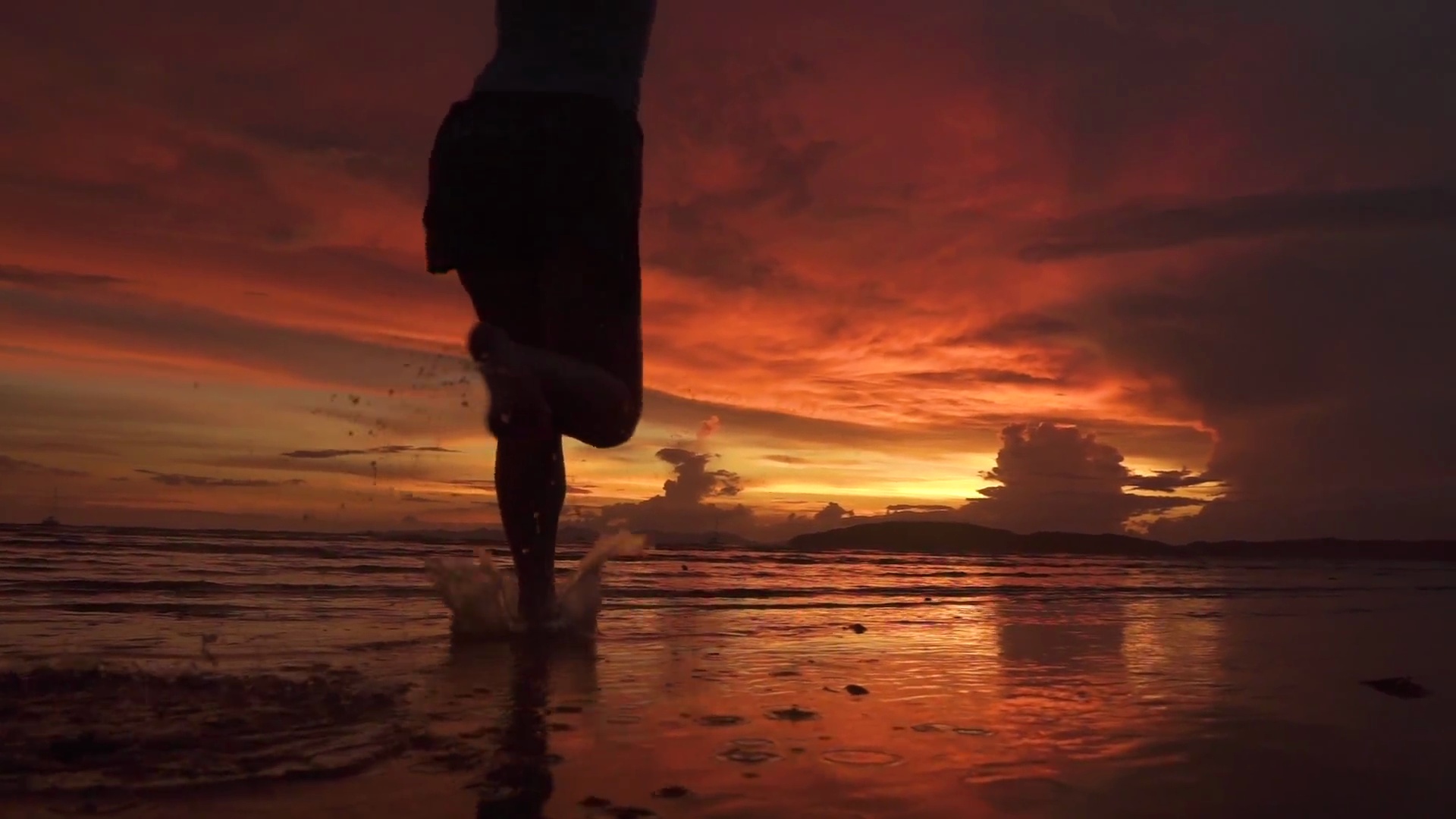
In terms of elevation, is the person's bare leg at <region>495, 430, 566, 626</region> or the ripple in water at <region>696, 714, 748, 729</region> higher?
the person's bare leg at <region>495, 430, 566, 626</region>

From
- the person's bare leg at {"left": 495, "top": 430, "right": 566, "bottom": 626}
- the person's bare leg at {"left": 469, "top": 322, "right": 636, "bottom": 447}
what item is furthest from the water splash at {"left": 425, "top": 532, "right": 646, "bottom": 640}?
the person's bare leg at {"left": 469, "top": 322, "right": 636, "bottom": 447}

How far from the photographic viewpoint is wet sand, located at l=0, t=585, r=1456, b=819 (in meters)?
1.91

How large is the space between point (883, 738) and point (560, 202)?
6.16 ft

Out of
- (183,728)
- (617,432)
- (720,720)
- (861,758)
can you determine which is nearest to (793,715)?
(720,720)

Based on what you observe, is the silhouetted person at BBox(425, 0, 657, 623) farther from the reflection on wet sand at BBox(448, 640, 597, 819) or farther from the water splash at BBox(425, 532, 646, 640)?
the water splash at BBox(425, 532, 646, 640)

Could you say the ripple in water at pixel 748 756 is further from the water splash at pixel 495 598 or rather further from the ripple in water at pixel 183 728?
the water splash at pixel 495 598

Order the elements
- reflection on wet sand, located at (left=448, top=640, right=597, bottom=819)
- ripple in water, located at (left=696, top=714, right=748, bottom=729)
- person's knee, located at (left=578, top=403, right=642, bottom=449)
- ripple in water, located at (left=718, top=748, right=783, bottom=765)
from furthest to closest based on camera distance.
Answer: person's knee, located at (left=578, top=403, right=642, bottom=449)
ripple in water, located at (left=696, top=714, right=748, bottom=729)
ripple in water, located at (left=718, top=748, right=783, bottom=765)
reflection on wet sand, located at (left=448, top=640, right=597, bottom=819)

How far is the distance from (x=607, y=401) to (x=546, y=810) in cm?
145

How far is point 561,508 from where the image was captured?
4.05 metres

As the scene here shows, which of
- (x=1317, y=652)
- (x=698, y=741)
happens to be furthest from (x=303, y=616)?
(x=1317, y=652)

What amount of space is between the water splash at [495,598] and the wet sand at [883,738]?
0.86ft

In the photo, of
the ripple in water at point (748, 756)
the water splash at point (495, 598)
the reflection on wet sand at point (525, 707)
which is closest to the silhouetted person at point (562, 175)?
the reflection on wet sand at point (525, 707)

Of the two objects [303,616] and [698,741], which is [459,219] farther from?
[303,616]

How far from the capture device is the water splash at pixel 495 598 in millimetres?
4543
